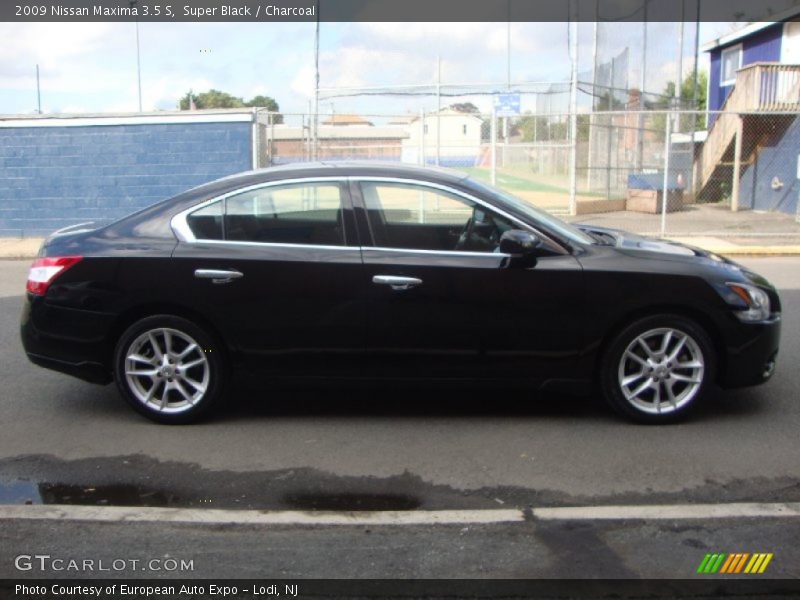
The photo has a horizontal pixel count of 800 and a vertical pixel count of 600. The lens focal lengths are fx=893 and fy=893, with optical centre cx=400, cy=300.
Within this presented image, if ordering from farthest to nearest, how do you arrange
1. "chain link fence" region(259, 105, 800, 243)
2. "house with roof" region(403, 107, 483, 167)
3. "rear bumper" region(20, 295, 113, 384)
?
"chain link fence" region(259, 105, 800, 243), "house with roof" region(403, 107, 483, 167), "rear bumper" region(20, 295, 113, 384)

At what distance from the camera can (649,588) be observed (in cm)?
358

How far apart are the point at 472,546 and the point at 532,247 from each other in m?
2.07

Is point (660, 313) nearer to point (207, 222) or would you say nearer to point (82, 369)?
point (207, 222)

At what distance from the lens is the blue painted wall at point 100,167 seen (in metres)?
16.9

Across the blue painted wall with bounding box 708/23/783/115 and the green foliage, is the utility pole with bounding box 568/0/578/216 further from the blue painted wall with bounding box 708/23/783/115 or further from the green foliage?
the blue painted wall with bounding box 708/23/783/115

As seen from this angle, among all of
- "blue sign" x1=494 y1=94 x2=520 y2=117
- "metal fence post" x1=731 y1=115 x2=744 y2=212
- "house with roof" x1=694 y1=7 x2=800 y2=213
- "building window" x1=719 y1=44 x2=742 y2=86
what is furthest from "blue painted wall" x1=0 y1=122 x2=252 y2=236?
"building window" x1=719 y1=44 x2=742 y2=86

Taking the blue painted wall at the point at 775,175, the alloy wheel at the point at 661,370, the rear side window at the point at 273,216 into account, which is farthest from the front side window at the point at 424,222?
the blue painted wall at the point at 775,175

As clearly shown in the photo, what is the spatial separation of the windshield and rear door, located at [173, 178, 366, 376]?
0.89m

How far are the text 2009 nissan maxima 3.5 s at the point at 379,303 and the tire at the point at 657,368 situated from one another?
0.01 meters

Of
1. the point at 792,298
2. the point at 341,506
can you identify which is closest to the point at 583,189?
the point at 792,298

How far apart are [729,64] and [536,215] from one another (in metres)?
26.6

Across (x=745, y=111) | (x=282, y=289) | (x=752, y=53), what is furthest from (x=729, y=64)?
(x=282, y=289)

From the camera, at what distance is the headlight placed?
5.47m

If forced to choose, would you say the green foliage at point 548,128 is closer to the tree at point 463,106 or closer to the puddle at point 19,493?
the tree at point 463,106
